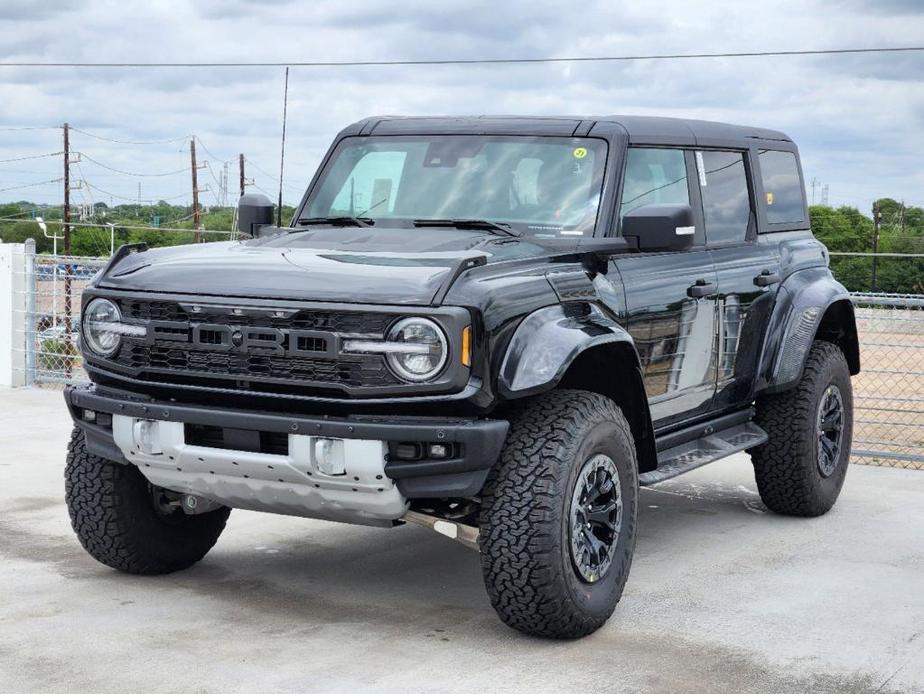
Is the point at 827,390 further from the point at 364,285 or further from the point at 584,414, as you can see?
the point at 364,285

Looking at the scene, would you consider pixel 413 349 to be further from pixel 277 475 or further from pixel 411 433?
pixel 277 475

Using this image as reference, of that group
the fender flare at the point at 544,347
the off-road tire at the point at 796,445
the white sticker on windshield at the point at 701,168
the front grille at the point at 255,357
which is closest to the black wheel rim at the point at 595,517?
the fender flare at the point at 544,347

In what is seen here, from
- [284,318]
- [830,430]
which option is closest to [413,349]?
[284,318]

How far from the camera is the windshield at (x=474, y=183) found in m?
5.95

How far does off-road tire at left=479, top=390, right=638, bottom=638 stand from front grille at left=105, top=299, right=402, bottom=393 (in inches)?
22.2

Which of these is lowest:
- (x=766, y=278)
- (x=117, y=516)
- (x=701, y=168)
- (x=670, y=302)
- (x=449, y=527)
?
(x=117, y=516)

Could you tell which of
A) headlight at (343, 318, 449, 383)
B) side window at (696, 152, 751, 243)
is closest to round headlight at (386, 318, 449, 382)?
headlight at (343, 318, 449, 383)

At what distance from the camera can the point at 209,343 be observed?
16.3 feet

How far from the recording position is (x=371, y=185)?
641 cm

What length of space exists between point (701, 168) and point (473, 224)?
153cm

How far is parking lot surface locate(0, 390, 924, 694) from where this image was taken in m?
4.72

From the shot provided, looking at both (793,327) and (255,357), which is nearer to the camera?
(255,357)

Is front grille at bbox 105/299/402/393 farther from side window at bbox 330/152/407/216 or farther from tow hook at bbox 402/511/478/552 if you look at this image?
side window at bbox 330/152/407/216

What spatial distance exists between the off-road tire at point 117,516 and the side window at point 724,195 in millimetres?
2911
